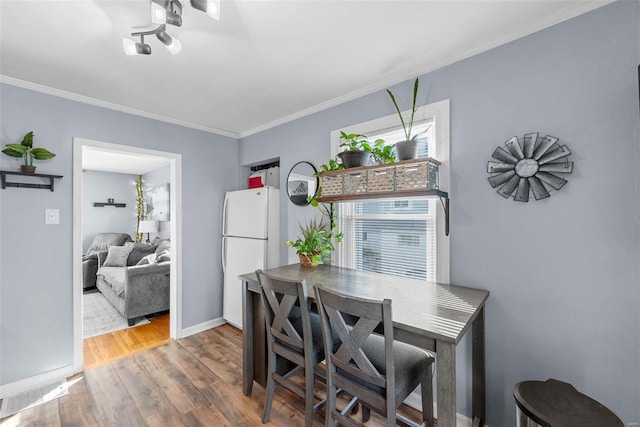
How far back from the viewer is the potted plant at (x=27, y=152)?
2.14 meters

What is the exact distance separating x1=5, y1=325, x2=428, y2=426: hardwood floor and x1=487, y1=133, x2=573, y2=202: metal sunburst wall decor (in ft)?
5.52

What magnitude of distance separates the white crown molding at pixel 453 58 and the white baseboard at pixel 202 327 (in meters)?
2.61

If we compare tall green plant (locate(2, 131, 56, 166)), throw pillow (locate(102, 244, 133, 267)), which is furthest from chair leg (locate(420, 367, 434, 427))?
throw pillow (locate(102, 244, 133, 267))

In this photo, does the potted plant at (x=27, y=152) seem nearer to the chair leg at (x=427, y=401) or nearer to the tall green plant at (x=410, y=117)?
the tall green plant at (x=410, y=117)

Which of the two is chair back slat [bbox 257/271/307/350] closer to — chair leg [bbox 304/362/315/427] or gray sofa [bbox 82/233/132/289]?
chair leg [bbox 304/362/315/427]

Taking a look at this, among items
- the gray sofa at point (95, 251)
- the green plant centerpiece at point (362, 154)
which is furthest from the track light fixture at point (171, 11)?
the gray sofa at point (95, 251)

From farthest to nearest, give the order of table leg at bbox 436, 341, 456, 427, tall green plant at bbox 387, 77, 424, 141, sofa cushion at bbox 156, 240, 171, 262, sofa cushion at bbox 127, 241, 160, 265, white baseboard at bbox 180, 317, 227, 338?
1. sofa cushion at bbox 127, 241, 160, 265
2. sofa cushion at bbox 156, 240, 171, 262
3. white baseboard at bbox 180, 317, 227, 338
4. tall green plant at bbox 387, 77, 424, 141
5. table leg at bbox 436, 341, 456, 427

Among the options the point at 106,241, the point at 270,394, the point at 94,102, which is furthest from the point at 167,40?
the point at 106,241

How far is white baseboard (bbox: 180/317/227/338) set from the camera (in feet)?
10.4

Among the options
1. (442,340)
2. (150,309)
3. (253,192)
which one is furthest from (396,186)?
(150,309)

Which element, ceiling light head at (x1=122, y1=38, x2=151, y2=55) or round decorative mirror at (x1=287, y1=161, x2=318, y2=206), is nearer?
ceiling light head at (x1=122, y1=38, x2=151, y2=55)

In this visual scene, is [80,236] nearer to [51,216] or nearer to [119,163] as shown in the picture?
[51,216]

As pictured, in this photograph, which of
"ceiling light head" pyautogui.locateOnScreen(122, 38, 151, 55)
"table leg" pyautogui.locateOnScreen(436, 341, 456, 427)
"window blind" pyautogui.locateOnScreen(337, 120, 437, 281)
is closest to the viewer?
"table leg" pyautogui.locateOnScreen(436, 341, 456, 427)

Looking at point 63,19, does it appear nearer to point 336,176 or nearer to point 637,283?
point 336,176
